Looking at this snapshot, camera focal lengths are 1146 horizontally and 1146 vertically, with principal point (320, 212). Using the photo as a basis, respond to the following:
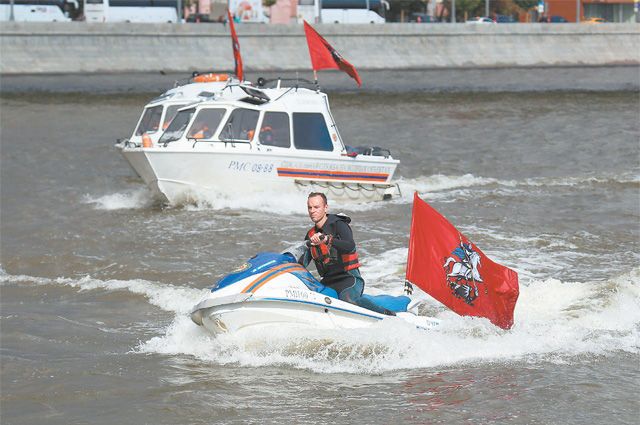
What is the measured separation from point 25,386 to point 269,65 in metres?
50.4

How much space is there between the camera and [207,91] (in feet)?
72.4

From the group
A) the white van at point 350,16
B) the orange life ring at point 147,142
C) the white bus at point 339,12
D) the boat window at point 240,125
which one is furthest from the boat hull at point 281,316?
the white van at point 350,16

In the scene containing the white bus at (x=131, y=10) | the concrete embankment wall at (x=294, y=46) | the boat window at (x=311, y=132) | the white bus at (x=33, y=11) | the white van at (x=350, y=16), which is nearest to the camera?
the boat window at (x=311, y=132)

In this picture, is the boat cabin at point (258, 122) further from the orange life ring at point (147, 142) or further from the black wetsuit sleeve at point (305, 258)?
the black wetsuit sleeve at point (305, 258)

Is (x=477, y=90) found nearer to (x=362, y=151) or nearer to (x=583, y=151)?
(x=583, y=151)

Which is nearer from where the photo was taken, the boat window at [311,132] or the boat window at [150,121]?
the boat window at [311,132]

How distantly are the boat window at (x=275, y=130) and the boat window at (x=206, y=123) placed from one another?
0.81 m

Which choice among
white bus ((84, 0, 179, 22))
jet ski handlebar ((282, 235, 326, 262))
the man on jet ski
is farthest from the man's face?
white bus ((84, 0, 179, 22))

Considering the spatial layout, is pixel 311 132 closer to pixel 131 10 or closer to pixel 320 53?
pixel 320 53

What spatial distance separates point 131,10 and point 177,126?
4627 cm

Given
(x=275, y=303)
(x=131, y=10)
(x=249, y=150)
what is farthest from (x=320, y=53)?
(x=131, y=10)

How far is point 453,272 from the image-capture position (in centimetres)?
1165

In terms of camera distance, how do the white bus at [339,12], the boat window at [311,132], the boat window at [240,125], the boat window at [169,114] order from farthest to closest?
the white bus at [339,12] → the boat window at [169,114] → the boat window at [311,132] → the boat window at [240,125]

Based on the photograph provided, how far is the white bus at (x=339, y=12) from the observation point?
68.6 meters
